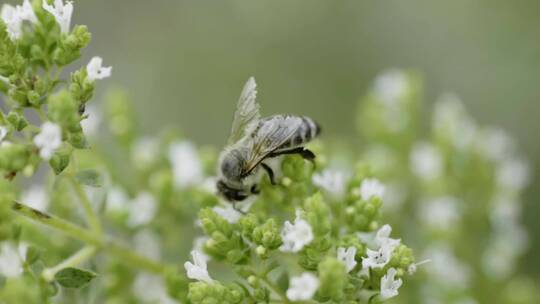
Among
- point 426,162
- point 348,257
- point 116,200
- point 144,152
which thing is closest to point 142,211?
point 116,200

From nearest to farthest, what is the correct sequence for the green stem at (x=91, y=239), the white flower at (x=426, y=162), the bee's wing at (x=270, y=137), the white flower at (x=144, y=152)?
1. the green stem at (x=91, y=239)
2. the bee's wing at (x=270, y=137)
3. the white flower at (x=144, y=152)
4. the white flower at (x=426, y=162)

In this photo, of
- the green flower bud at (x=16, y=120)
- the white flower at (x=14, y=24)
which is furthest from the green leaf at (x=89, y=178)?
the white flower at (x=14, y=24)

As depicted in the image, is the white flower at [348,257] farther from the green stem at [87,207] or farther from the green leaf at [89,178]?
the green stem at [87,207]

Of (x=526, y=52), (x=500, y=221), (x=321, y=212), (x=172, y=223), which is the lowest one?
(x=321, y=212)

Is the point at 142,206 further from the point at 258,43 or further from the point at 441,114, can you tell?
the point at 258,43

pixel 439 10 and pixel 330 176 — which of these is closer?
pixel 330 176

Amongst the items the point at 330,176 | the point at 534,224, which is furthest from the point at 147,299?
the point at 534,224

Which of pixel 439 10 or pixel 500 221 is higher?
pixel 439 10
